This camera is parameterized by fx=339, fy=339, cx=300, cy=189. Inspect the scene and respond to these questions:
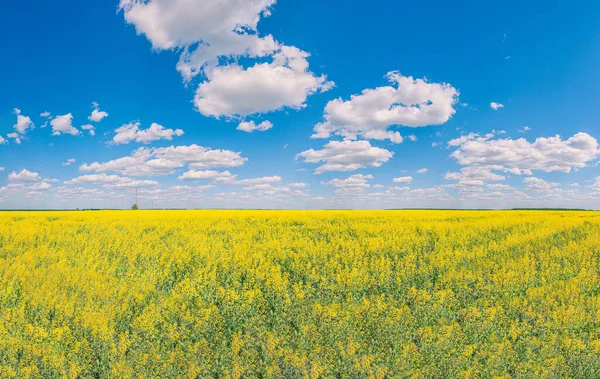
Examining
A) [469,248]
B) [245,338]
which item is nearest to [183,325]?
[245,338]

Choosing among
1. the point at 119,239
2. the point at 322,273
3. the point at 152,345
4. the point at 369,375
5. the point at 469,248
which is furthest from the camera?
the point at 119,239

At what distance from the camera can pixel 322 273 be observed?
8.86 m

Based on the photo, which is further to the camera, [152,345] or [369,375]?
[152,345]

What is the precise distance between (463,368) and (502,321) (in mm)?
1688

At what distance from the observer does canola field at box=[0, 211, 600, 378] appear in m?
5.64

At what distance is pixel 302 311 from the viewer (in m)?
6.93

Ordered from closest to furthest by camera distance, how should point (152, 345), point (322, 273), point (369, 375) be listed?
point (369, 375), point (152, 345), point (322, 273)

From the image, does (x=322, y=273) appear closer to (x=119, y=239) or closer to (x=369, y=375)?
(x=369, y=375)

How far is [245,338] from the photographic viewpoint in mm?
6148

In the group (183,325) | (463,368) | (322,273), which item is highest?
(322,273)

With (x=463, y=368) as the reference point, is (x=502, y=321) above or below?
above

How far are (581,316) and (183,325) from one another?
798cm

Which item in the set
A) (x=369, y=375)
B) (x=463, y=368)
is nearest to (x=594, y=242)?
(x=463, y=368)

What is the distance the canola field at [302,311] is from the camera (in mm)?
5641
